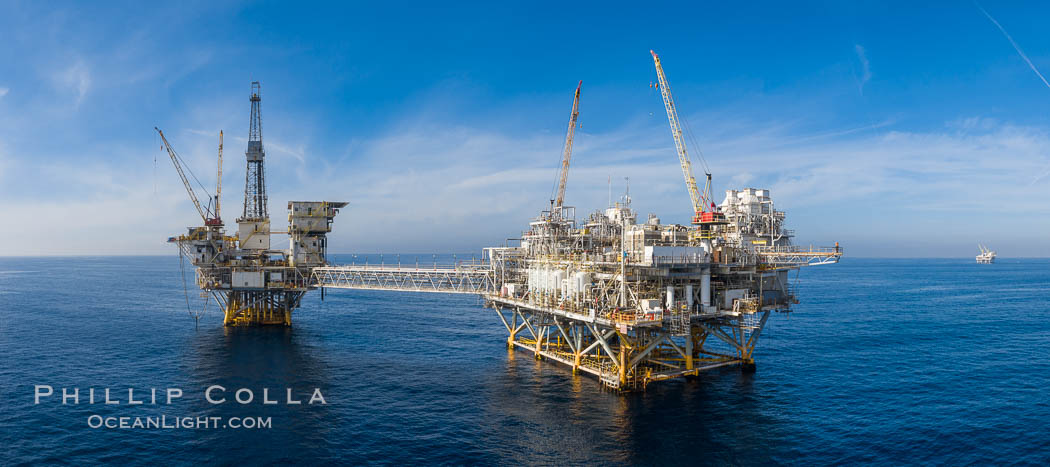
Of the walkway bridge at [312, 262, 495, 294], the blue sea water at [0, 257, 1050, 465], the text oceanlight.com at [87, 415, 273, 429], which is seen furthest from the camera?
the walkway bridge at [312, 262, 495, 294]

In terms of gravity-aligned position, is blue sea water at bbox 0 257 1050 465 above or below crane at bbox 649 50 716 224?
below

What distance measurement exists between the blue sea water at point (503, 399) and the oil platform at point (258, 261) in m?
5.60

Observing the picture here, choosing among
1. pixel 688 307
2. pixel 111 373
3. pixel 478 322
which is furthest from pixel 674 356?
pixel 111 373

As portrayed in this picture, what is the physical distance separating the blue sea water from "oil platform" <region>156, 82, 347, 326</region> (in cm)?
560

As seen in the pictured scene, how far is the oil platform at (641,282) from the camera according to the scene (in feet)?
164

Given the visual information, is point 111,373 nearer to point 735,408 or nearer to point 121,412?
point 121,412

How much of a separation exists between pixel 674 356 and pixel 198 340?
59.0 metres

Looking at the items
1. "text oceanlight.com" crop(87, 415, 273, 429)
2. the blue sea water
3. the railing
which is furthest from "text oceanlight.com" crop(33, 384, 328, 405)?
the railing

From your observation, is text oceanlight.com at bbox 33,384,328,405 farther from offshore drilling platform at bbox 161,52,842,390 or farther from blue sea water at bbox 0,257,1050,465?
offshore drilling platform at bbox 161,52,842,390

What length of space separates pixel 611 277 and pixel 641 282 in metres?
2.70

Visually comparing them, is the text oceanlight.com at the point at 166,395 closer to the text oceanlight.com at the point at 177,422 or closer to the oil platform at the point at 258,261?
the text oceanlight.com at the point at 177,422

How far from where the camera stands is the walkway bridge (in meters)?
67.6

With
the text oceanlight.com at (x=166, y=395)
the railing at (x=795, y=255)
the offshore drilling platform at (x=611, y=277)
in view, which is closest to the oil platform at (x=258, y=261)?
the offshore drilling platform at (x=611, y=277)

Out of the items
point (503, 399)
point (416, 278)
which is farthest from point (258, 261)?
point (503, 399)
